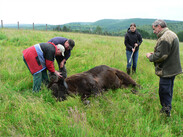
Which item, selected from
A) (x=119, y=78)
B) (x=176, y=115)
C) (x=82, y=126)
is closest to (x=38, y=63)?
(x=82, y=126)

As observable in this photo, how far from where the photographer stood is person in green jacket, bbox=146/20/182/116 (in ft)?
8.67

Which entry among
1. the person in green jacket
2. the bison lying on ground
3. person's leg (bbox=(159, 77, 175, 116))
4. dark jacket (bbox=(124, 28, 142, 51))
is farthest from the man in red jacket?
dark jacket (bbox=(124, 28, 142, 51))

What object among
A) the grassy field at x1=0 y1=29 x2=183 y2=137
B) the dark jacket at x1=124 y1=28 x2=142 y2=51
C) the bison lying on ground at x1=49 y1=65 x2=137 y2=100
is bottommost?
the grassy field at x1=0 y1=29 x2=183 y2=137

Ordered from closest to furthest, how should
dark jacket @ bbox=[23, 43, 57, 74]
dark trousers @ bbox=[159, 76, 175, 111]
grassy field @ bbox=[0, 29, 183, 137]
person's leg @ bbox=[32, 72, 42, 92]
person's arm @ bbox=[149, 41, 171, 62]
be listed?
grassy field @ bbox=[0, 29, 183, 137], person's arm @ bbox=[149, 41, 171, 62], dark trousers @ bbox=[159, 76, 175, 111], dark jacket @ bbox=[23, 43, 57, 74], person's leg @ bbox=[32, 72, 42, 92]

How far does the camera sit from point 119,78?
4844 millimetres

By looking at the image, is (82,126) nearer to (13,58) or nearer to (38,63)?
(38,63)

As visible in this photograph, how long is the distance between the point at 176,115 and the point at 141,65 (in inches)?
153

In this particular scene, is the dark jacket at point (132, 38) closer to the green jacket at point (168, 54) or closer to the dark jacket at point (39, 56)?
the green jacket at point (168, 54)

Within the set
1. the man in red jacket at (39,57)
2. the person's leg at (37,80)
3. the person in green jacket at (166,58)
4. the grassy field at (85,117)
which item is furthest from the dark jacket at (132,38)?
the person's leg at (37,80)

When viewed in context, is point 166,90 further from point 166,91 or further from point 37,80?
point 37,80

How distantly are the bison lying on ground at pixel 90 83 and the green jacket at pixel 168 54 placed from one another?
6.17 ft

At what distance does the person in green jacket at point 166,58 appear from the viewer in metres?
2.64

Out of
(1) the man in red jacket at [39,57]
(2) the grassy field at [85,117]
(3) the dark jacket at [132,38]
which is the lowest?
(2) the grassy field at [85,117]

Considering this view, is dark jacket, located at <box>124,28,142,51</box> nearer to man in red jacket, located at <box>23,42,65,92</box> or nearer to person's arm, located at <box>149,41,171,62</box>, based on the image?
person's arm, located at <box>149,41,171,62</box>
